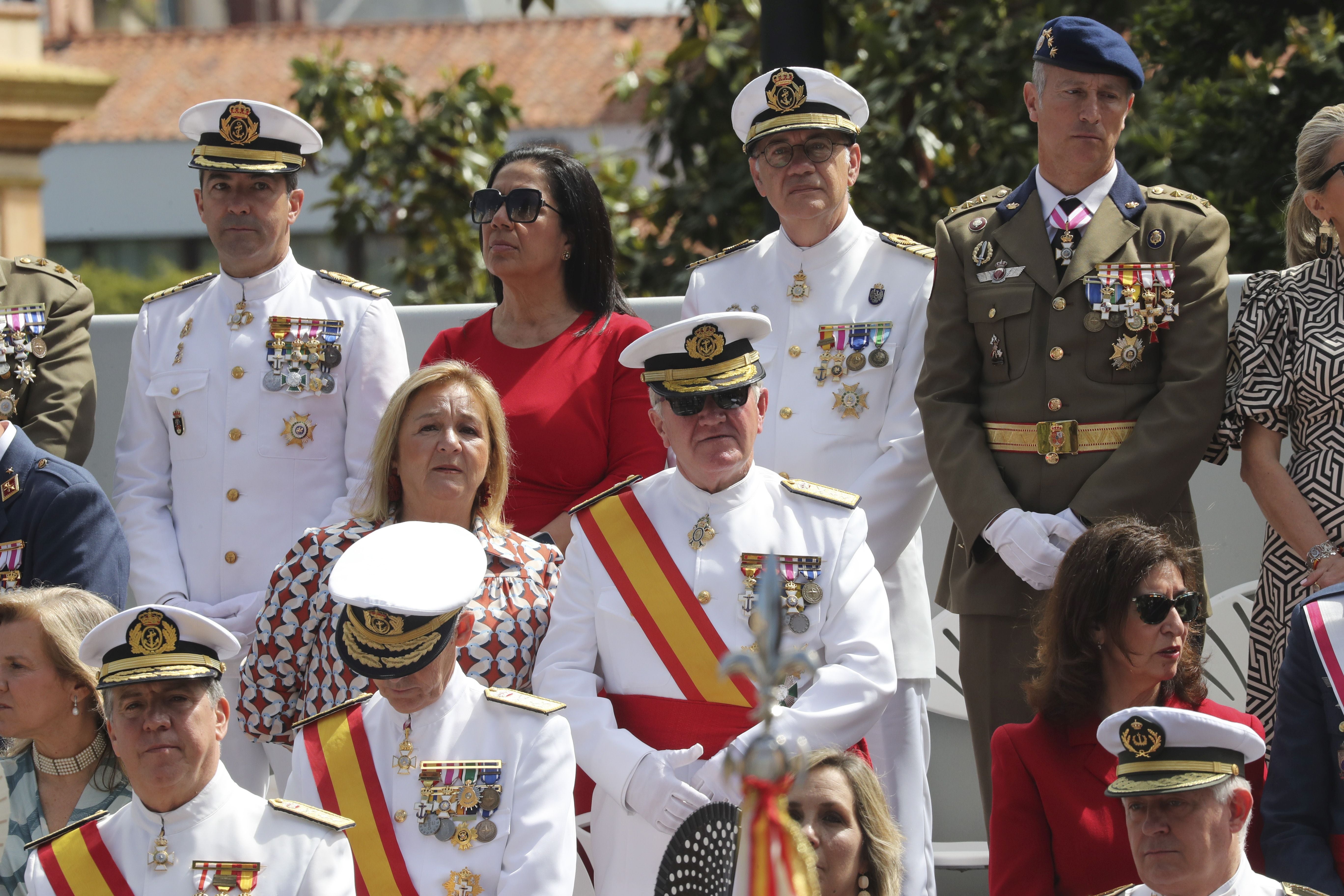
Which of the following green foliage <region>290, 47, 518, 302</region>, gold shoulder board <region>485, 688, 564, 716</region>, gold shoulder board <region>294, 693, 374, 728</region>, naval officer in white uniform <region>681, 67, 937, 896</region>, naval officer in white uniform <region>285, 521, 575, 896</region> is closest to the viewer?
naval officer in white uniform <region>285, 521, 575, 896</region>

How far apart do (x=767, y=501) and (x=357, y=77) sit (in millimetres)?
6854

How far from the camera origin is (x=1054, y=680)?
3.86 meters

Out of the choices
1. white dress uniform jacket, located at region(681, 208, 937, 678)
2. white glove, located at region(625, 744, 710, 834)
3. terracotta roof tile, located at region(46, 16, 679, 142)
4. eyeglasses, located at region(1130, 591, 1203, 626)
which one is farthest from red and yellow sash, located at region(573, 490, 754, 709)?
terracotta roof tile, located at region(46, 16, 679, 142)

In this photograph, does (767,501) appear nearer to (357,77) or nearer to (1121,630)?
(1121,630)

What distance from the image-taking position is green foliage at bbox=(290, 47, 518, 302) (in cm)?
985

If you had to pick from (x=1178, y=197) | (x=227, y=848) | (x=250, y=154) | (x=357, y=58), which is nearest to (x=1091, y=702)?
(x=1178, y=197)

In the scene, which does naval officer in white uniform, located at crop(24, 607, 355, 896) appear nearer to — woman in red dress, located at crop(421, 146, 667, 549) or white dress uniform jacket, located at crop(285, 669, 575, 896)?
white dress uniform jacket, located at crop(285, 669, 575, 896)

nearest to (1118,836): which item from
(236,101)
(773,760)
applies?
(773,760)

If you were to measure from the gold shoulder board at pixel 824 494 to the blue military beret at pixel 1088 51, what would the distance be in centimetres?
119

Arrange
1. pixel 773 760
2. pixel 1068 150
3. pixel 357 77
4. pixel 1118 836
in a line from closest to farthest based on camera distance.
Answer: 1. pixel 773 760
2. pixel 1118 836
3. pixel 1068 150
4. pixel 357 77

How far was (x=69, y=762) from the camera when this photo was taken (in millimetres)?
4062

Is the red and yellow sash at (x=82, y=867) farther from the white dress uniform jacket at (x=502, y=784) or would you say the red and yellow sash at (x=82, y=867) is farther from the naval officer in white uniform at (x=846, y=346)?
the naval officer in white uniform at (x=846, y=346)

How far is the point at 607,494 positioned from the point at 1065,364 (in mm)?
1165

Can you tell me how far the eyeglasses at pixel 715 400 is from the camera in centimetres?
390
